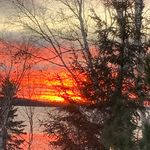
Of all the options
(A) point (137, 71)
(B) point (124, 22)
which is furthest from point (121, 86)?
(B) point (124, 22)

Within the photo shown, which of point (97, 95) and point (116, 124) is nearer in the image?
point (116, 124)

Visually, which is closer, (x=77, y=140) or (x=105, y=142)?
(x=105, y=142)

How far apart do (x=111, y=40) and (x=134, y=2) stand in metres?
1.59

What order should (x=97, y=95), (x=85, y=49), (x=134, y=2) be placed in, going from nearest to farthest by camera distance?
(x=97, y=95) → (x=134, y=2) → (x=85, y=49)

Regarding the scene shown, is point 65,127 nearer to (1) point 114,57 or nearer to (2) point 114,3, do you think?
(1) point 114,57

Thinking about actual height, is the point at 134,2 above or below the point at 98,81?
above

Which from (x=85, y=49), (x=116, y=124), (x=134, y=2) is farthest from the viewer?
(x=85, y=49)

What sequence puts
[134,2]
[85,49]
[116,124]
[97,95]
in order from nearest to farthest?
1. [116,124]
2. [97,95]
3. [134,2]
4. [85,49]

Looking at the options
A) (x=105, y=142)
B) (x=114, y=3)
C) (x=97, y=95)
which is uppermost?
(x=114, y=3)

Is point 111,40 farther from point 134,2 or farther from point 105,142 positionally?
point 105,142

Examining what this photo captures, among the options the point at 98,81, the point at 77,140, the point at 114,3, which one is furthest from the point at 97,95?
the point at 114,3

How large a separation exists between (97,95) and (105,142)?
7.16 feet

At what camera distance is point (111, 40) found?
16312mm

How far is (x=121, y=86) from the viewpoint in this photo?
16.3 metres
